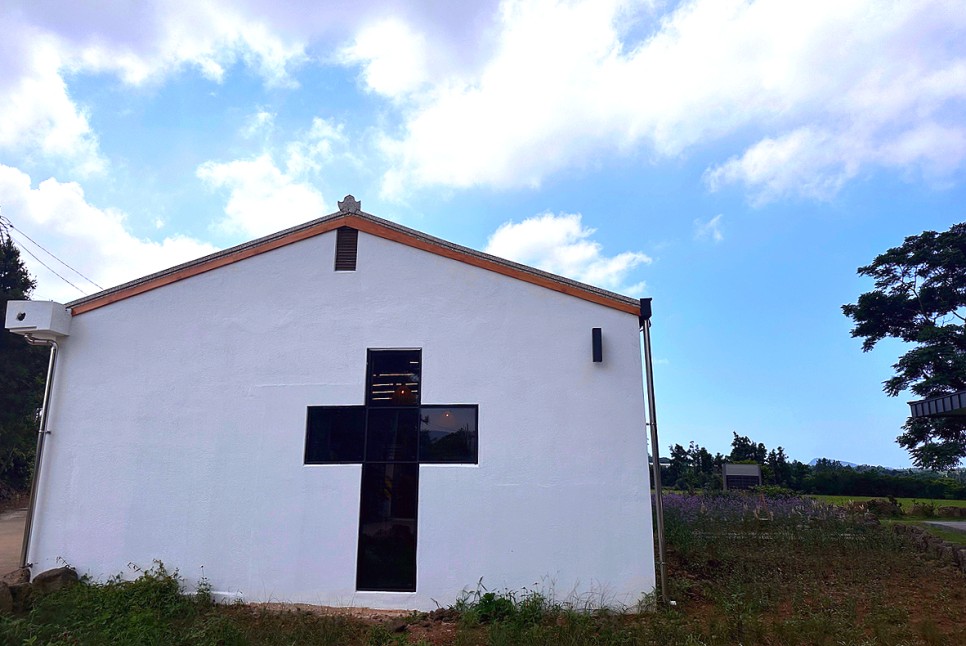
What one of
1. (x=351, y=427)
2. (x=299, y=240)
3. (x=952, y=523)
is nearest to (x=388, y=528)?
(x=351, y=427)

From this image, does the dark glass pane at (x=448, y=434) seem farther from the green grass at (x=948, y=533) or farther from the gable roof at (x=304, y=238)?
the green grass at (x=948, y=533)

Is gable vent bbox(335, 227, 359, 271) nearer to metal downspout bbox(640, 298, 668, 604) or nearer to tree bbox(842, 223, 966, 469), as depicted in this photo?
metal downspout bbox(640, 298, 668, 604)

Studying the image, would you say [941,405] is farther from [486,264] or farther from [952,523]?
[486,264]

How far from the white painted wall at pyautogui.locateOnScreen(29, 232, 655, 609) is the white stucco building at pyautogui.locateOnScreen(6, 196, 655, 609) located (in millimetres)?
25

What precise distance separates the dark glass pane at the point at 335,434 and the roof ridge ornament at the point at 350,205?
2.95 meters

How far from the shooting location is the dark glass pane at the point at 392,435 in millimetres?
8398

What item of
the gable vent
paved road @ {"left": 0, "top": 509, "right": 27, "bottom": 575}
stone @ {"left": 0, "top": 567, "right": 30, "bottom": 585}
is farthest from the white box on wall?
the gable vent

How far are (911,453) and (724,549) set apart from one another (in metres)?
16.2

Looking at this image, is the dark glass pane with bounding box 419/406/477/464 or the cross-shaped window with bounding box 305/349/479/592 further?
the dark glass pane with bounding box 419/406/477/464

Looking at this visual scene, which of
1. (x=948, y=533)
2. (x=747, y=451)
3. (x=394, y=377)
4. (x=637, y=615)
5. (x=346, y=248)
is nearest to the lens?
(x=637, y=615)

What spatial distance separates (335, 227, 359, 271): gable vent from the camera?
29.9 feet

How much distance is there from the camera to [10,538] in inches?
566

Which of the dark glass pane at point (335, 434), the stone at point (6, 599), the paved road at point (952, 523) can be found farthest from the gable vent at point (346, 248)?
the paved road at point (952, 523)

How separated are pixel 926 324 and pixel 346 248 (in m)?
23.3
